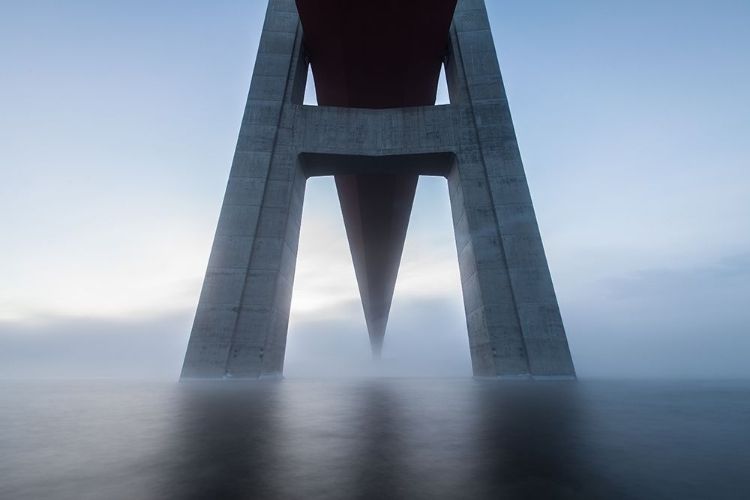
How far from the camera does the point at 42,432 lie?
3.03 m

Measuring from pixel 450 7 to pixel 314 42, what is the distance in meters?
Answer: 6.01

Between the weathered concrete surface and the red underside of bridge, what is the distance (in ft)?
4.21

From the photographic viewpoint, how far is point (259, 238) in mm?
13703

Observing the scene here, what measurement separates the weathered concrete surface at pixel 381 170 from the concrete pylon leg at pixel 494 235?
0.14ft

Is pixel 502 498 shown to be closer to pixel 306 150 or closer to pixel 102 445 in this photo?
pixel 102 445

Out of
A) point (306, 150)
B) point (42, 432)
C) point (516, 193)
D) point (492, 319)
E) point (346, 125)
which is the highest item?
point (346, 125)

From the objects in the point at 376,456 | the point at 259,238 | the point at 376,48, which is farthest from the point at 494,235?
the point at 376,456

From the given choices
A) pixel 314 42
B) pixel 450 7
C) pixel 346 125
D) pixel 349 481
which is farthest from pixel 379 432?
pixel 314 42

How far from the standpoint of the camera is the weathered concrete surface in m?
12.5

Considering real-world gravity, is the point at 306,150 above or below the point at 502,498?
above

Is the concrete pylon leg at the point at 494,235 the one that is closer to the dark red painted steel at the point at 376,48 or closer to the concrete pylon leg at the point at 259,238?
the dark red painted steel at the point at 376,48

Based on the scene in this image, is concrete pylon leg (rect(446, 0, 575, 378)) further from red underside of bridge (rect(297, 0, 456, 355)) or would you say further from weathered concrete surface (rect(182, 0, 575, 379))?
red underside of bridge (rect(297, 0, 456, 355))

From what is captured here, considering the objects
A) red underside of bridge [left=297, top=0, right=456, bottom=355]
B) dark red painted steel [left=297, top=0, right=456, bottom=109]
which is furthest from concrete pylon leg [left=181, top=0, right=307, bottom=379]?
red underside of bridge [left=297, top=0, right=456, bottom=355]

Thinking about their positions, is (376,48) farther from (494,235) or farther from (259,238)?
(259,238)
